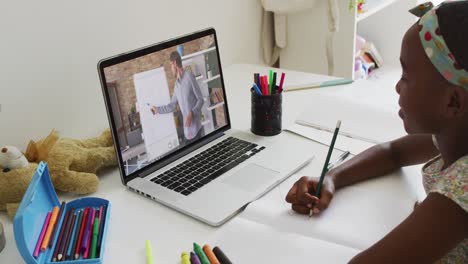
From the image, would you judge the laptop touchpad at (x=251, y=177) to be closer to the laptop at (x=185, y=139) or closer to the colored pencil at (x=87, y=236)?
the laptop at (x=185, y=139)

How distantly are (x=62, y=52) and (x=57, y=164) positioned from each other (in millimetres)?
313

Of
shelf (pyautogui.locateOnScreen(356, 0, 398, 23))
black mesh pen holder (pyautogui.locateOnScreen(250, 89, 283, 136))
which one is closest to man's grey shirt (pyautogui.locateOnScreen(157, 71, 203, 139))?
black mesh pen holder (pyautogui.locateOnScreen(250, 89, 283, 136))

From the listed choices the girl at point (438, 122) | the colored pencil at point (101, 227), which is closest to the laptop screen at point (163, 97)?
the colored pencil at point (101, 227)

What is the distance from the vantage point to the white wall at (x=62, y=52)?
39.6 inches

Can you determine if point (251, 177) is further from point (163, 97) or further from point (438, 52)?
point (438, 52)

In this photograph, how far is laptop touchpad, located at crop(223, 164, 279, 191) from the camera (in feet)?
Result: 3.05

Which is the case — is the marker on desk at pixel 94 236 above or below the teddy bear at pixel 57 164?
below

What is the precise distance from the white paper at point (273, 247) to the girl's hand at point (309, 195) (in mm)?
71

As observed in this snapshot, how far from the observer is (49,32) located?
41.9 inches

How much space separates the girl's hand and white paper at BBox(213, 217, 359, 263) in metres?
0.07

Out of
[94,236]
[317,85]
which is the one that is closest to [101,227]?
[94,236]

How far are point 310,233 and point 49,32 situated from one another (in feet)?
2.36

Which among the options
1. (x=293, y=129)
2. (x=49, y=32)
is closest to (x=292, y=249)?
(x=293, y=129)

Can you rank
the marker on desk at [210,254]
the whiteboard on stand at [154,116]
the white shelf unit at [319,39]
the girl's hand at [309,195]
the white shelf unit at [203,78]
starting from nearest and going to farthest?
the marker on desk at [210,254], the girl's hand at [309,195], the whiteboard on stand at [154,116], the white shelf unit at [203,78], the white shelf unit at [319,39]
